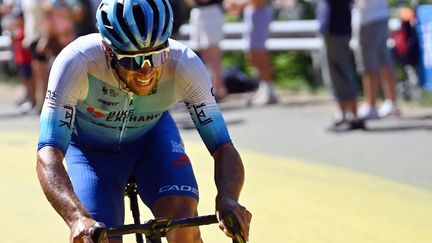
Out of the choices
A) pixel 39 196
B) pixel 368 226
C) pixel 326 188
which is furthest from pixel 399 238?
pixel 39 196

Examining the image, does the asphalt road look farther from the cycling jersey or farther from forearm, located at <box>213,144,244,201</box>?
forearm, located at <box>213,144,244,201</box>

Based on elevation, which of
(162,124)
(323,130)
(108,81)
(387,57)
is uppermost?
(108,81)

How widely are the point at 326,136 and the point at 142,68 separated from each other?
7257 mm

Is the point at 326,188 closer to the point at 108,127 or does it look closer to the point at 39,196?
the point at 39,196

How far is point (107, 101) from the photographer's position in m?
5.16

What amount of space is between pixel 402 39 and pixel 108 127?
9.22 meters

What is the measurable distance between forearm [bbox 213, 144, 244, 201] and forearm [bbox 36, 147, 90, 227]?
2.26 feet

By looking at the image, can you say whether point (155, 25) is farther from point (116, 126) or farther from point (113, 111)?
point (116, 126)

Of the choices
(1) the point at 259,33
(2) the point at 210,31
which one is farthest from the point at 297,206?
(2) the point at 210,31

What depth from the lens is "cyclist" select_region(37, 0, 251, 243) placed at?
182 inches

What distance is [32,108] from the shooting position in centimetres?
1576

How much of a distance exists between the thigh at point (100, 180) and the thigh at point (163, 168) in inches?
4.5

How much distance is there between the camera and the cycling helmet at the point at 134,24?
4.62 metres

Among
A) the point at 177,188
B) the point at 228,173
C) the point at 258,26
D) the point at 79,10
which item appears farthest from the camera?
the point at 79,10
